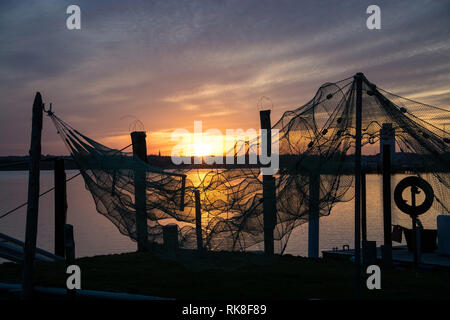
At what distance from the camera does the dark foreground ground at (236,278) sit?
8.52m

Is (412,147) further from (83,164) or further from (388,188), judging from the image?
(83,164)

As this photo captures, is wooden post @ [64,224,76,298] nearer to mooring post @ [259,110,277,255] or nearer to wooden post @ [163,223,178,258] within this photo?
wooden post @ [163,223,178,258]

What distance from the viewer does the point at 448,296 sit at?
8688mm

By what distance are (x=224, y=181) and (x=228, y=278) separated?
3.00 m

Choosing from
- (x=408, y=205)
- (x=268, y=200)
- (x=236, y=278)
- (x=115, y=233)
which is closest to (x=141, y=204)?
(x=268, y=200)

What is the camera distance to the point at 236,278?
10320 millimetres

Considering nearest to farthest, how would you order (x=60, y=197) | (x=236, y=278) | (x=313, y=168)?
1. (x=313, y=168)
2. (x=236, y=278)
3. (x=60, y=197)

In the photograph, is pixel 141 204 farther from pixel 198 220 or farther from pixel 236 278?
pixel 236 278

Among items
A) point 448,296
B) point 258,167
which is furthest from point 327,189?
point 448,296

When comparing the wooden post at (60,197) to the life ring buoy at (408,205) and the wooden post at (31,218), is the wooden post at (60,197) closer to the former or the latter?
the wooden post at (31,218)

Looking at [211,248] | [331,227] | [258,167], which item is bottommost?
[331,227]

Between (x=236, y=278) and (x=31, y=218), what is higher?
(x=31, y=218)
